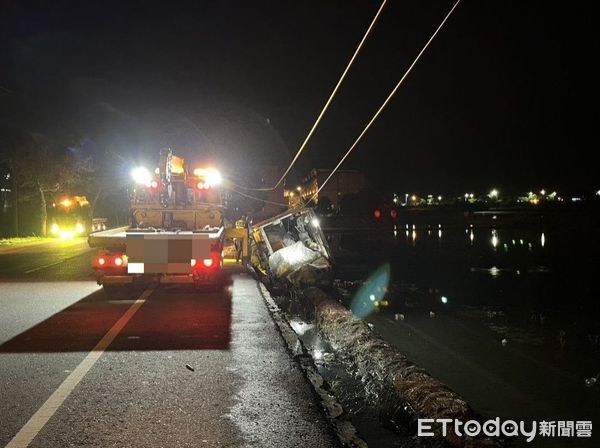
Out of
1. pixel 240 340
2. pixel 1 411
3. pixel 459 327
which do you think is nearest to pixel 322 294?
pixel 459 327

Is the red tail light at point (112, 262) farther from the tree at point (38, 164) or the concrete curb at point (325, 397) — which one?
the tree at point (38, 164)

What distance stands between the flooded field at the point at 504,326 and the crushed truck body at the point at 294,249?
114 cm

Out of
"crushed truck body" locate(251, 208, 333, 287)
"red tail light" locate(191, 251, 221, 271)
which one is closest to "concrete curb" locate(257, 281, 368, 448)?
"red tail light" locate(191, 251, 221, 271)

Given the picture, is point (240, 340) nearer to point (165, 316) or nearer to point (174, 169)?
point (165, 316)

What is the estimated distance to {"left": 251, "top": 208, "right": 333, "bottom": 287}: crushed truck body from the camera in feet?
48.5

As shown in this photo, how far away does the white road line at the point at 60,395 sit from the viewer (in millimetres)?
4668

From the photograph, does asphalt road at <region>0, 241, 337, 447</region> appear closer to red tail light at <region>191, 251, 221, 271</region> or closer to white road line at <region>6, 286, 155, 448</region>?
white road line at <region>6, 286, 155, 448</region>

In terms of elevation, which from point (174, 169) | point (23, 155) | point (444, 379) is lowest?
point (444, 379)

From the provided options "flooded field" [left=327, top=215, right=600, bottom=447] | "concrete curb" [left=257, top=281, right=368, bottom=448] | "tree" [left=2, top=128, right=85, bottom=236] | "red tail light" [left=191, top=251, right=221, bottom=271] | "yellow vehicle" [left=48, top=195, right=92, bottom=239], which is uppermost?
"tree" [left=2, top=128, right=85, bottom=236]

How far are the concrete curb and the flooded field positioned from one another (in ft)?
→ 5.41

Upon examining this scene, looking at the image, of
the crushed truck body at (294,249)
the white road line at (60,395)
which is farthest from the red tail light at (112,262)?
the crushed truck body at (294,249)

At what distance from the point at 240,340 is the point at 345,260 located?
15.9m

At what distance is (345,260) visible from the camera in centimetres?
2388

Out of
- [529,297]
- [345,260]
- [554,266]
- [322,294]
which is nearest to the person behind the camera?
[322,294]
